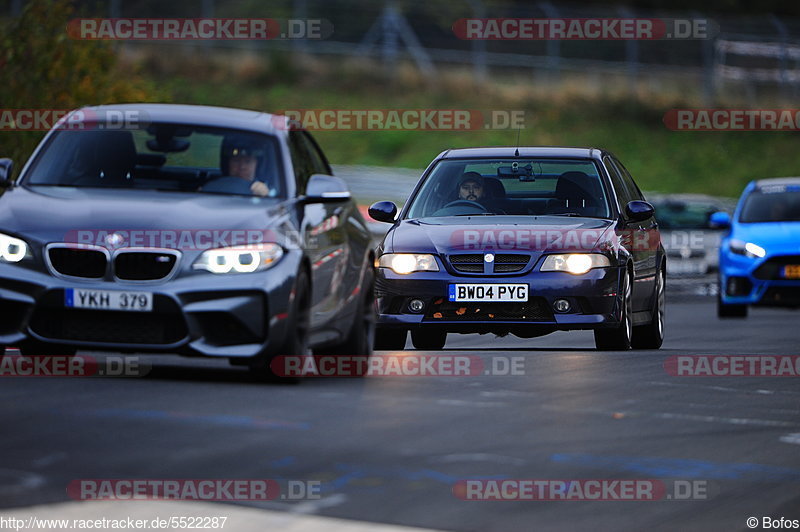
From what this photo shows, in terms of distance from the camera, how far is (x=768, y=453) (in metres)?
8.91

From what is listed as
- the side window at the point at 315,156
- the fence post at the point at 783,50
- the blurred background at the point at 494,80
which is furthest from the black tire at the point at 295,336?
the blurred background at the point at 494,80

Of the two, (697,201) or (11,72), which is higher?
(11,72)

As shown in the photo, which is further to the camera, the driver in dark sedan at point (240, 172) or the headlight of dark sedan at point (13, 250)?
the driver in dark sedan at point (240, 172)

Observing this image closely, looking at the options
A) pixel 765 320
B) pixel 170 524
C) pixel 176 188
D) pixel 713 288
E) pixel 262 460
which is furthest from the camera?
pixel 713 288

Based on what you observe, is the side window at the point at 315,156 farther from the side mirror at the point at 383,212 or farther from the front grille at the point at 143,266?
the front grille at the point at 143,266

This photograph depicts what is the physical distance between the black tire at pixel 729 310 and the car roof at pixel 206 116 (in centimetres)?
1070

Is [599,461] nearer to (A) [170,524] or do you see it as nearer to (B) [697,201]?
(A) [170,524]

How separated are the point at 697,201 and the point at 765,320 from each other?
41.9ft

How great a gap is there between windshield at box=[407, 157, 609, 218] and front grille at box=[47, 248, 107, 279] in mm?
4656

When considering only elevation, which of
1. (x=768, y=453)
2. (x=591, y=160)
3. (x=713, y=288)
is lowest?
(x=713, y=288)

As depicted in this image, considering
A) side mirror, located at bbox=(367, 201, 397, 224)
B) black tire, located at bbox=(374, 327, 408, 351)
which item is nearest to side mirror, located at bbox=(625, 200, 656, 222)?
side mirror, located at bbox=(367, 201, 397, 224)

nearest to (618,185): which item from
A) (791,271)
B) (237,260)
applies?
(237,260)

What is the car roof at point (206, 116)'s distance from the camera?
11.8 metres

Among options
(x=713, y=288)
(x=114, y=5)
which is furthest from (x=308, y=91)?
(x=713, y=288)
